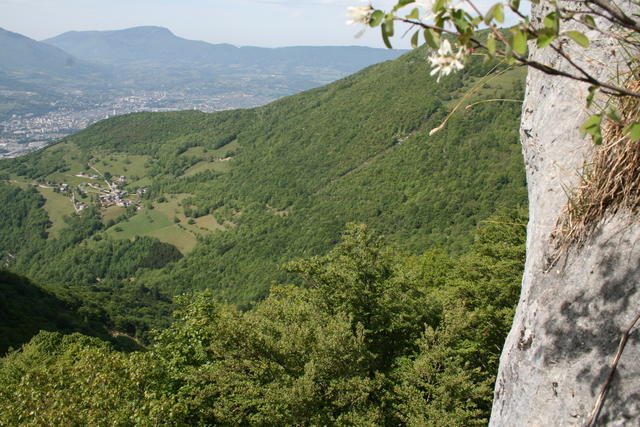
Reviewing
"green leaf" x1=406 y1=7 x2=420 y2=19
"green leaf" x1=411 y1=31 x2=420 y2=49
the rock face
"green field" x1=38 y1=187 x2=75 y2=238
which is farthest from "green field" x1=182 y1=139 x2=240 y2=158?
"green leaf" x1=406 y1=7 x2=420 y2=19

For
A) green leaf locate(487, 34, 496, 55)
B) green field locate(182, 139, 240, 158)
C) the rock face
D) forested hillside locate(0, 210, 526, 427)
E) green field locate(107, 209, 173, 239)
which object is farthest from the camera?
green field locate(182, 139, 240, 158)

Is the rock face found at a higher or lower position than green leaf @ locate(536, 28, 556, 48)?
lower

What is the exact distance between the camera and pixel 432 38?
1.65 metres

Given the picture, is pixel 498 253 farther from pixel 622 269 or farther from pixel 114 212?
pixel 114 212

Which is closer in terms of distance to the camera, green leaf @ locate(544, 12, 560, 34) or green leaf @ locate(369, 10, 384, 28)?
green leaf @ locate(544, 12, 560, 34)

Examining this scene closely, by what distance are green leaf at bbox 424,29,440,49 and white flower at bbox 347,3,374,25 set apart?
0.26 metres

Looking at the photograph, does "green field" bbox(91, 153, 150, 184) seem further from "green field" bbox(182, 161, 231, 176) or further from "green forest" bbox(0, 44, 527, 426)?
"green field" bbox(182, 161, 231, 176)

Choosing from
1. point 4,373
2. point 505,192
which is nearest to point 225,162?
point 505,192

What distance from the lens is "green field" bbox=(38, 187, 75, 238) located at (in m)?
141

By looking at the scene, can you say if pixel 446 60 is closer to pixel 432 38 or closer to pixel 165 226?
pixel 432 38

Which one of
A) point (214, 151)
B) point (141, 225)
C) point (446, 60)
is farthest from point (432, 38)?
point (214, 151)

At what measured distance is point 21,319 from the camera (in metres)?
47.4

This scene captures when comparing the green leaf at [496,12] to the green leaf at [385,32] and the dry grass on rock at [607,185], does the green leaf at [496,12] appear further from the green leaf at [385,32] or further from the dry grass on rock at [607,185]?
the dry grass on rock at [607,185]

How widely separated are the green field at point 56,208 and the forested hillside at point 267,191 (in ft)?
2.04
